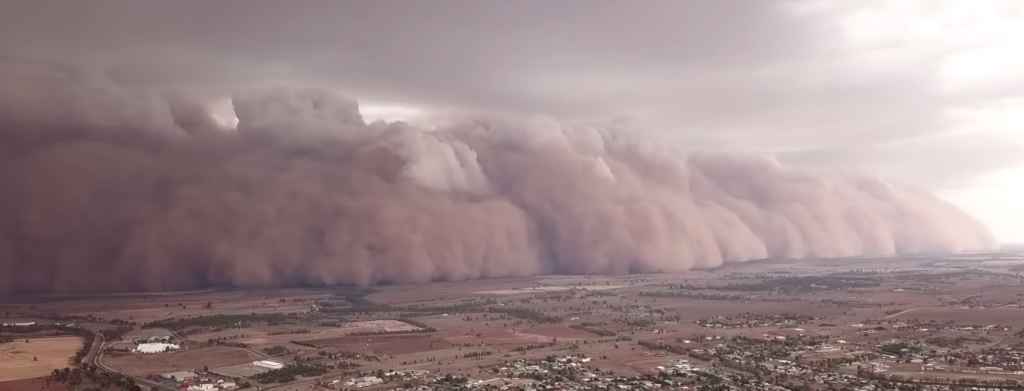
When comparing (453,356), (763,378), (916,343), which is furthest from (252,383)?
(916,343)

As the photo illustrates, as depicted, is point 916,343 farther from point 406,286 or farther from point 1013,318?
point 406,286

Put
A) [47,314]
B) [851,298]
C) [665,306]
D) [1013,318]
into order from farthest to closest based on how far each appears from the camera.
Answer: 1. [851,298]
2. [665,306]
3. [47,314]
4. [1013,318]

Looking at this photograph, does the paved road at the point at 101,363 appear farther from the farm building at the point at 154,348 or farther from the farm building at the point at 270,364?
the farm building at the point at 270,364

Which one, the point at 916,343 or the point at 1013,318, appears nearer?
the point at 916,343

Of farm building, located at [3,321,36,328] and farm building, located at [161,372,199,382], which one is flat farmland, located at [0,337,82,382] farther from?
farm building, located at [3,321,36,328]

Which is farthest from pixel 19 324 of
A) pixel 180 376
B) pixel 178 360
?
pixel 180 376

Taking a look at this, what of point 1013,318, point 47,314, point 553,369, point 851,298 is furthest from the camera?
point 851,298

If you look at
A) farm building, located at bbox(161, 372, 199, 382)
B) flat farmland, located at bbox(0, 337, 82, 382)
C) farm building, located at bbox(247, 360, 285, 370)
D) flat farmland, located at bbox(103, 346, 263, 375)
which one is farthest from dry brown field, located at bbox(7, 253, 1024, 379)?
flat farmland, located at bbox(0, 337, 82, 382)
